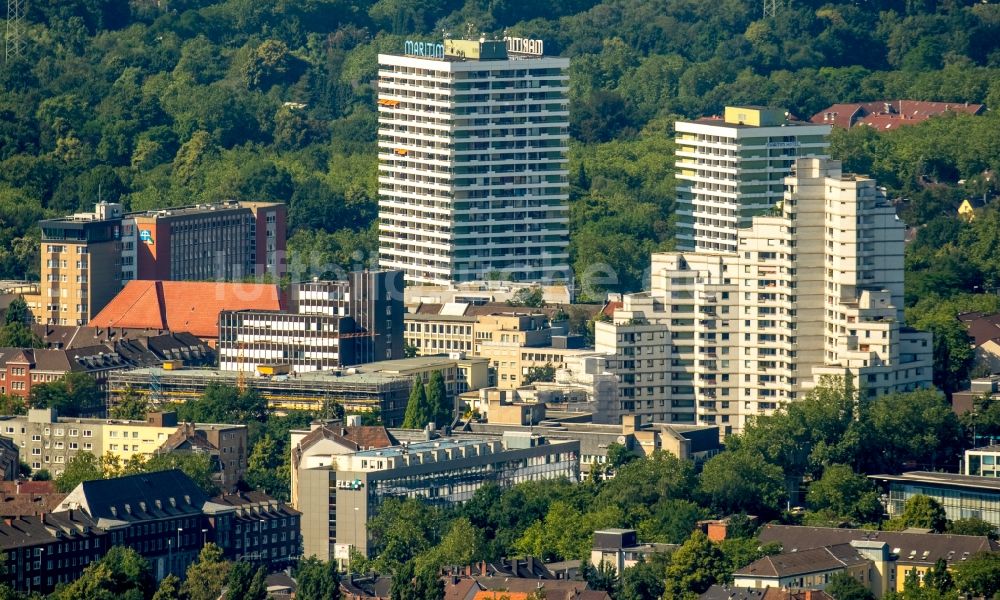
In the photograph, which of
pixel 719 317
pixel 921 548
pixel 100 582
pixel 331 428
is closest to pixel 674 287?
pixel 719 317

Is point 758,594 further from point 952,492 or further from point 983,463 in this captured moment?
point 983,463

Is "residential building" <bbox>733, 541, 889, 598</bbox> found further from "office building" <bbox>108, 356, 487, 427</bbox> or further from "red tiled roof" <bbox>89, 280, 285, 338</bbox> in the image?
"red tiled roof" <bbox>89, 280, 285, 338</bbox>

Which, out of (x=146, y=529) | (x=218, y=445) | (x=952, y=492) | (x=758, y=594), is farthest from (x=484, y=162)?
(x=758, y=594)

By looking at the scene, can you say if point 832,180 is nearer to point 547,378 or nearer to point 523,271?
point 547,378

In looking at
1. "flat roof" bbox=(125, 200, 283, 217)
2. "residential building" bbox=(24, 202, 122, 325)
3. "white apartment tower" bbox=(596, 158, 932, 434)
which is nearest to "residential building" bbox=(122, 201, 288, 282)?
"flat roof" bbox=(125, 200, 283, 217)

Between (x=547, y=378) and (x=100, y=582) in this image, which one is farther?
(x=547, y=378)

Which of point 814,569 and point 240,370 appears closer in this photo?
point 814,569

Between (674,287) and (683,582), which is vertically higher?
(674,287)

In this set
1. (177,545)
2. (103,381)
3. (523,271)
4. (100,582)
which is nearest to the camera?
(100,582)
